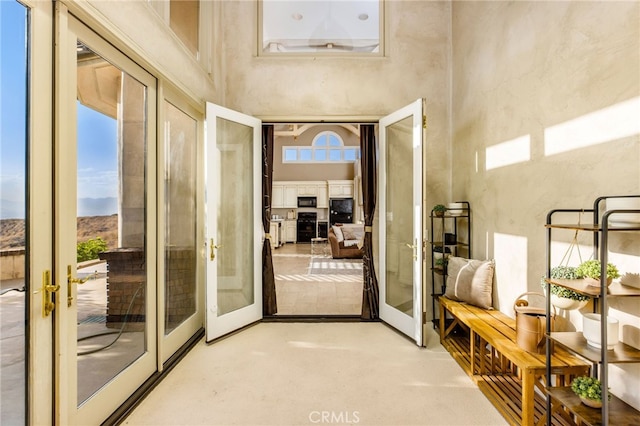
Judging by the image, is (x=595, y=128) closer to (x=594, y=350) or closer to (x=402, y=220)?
(x=594, y=350)

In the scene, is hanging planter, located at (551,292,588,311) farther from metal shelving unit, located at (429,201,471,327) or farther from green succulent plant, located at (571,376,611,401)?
metal shelving unit, located at (429,201,471,327)

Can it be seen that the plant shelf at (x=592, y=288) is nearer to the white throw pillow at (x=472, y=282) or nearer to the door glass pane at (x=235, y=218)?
the white throw pillow at (x=472, y=282)

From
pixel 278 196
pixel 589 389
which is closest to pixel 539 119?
pixel 589 389

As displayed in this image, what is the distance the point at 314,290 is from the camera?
16.3 feet

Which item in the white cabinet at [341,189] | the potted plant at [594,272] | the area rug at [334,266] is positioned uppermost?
the white cabinet at [341,189]

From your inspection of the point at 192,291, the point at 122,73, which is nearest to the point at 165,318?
the point at 192,291

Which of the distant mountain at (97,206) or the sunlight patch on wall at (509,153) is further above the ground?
the sunlight patch on wall at (509,153)

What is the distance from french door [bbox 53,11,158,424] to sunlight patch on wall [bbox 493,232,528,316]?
9.08 ft

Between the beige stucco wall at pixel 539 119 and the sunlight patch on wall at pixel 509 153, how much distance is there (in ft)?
0.05

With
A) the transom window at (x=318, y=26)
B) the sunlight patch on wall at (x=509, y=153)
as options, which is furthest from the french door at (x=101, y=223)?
the sunlight patch on wall at (x=509, y=153)

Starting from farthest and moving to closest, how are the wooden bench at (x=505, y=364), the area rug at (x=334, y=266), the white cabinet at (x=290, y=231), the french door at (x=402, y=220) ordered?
1. the white cabinet at (x=290, y=231)
2. the area rug at (x=334, y=266)
3. the french door at (x=402, y=220)
4. the wooden bench at (x=505, y=364)

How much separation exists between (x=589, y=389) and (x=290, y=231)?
10132 mm

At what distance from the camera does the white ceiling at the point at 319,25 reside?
3549mm

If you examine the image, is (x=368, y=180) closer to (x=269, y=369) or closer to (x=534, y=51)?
(x=534, y=51)
